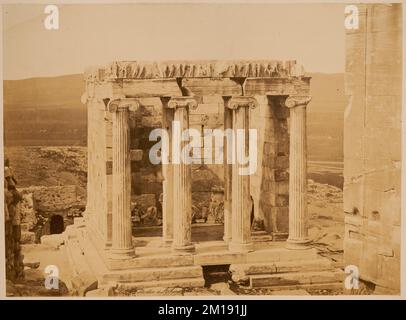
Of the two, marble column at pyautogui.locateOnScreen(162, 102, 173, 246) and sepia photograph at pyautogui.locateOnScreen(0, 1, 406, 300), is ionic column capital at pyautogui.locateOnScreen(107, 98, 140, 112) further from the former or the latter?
marble column at pyautogui.locateOnScreen(162, 102, 173, 246)

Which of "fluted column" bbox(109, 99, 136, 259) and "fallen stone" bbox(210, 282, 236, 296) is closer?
"fluted column" bbox(109, 99, 136, 259)

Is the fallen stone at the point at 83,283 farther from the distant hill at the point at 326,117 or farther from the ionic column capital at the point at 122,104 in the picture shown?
the distant hill at the point at 326,117

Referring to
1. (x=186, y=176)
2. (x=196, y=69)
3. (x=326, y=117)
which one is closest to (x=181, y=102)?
(x=196, y=69)

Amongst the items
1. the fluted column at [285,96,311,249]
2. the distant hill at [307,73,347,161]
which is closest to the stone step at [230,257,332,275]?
the fluted column at [285,96,311,249]

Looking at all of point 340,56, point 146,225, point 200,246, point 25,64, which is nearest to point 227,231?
point 200,246

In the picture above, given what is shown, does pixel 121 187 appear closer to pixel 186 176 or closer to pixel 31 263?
pixel 186 176
